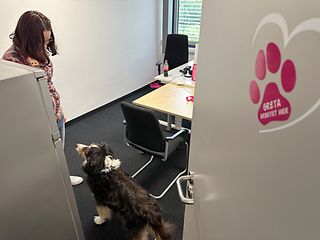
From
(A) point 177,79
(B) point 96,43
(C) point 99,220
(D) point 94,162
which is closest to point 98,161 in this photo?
(D) point 94,162

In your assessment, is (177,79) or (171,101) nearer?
(171,101)

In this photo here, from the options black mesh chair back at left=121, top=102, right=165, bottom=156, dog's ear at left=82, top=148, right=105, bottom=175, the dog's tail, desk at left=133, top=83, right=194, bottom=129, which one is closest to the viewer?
the dog's tail

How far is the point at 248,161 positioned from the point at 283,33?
11.8 inches

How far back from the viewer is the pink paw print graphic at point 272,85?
0.45 m

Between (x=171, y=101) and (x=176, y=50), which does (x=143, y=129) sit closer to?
(x=171, y=101)

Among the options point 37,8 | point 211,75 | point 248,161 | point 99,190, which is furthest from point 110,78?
point 248,161

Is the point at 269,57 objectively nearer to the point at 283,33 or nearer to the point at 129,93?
the point at 283,33

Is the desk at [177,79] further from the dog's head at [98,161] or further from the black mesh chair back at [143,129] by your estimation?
the dog's head at [98,161]

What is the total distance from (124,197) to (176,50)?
276 centimetres

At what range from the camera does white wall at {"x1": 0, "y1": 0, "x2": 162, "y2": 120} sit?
2943 millimetres

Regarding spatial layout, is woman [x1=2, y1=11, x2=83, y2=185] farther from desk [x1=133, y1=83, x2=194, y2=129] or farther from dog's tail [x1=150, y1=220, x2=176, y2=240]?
dog's tail [x1=150, y1=220, x2=176, y2=240]

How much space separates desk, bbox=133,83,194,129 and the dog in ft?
2.42

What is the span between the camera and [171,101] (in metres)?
2.49

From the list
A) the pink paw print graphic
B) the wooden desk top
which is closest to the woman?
the wooden desk top
